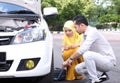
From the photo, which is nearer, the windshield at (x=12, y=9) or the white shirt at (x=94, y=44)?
the windshield at (x=12, y=9)

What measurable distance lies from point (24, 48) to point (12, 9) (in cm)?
107

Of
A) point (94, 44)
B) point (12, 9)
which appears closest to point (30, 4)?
point (12, 9)

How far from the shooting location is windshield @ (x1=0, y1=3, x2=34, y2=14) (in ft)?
22.1

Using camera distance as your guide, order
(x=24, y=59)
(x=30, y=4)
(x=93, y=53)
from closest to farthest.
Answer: (x=24, y=59)
(x=93, y=53)
(x=30, y=4)

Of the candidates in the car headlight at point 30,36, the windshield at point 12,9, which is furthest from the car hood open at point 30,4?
the car headlight at point 30,36

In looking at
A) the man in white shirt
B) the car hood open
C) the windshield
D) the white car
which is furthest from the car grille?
the man in white shirt

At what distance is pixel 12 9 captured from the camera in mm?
6809

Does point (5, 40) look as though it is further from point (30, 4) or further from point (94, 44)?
point (94, 44)

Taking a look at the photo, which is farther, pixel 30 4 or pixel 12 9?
pixel 30 4

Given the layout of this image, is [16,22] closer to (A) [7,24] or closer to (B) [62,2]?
(A) [7,24]

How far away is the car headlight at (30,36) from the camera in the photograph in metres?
6.05

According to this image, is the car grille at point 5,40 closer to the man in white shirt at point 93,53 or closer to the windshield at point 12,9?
the windshield at point 12,9

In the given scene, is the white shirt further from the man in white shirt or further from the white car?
the white car

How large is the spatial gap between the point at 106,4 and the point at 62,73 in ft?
270
